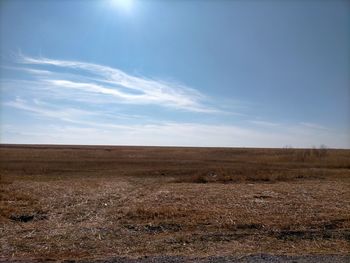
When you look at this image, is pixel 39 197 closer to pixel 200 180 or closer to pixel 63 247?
pixel 63 247

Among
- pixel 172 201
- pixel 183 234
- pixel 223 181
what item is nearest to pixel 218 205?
pixel 172 201

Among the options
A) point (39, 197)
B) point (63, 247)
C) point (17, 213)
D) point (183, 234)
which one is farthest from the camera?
point (39, 197)

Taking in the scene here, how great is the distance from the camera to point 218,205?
1467 cm

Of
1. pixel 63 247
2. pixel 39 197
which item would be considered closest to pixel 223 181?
pixel 39 197

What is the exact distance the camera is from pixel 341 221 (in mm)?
12000

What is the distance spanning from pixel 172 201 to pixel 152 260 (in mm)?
7486

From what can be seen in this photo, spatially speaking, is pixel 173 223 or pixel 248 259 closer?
pixel 248 259

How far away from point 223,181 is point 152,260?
54.7 feet

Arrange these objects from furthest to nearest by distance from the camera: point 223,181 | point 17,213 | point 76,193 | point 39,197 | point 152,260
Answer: point 223,181, point 76,193, point 39,197, point 17,213, point 152,260

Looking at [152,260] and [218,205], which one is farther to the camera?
[218,205]

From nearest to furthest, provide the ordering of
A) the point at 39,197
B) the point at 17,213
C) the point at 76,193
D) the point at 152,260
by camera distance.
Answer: the point at 152,260 → the point at 17,213 → the point at 39,197 → the point at 76,193

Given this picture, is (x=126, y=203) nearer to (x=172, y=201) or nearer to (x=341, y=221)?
(x=172, y=201)

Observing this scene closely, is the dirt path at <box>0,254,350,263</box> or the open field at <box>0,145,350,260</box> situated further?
the open field at <box>0,145,350,260</box>

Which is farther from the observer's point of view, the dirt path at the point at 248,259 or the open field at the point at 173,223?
the open field at the point at 173,223
